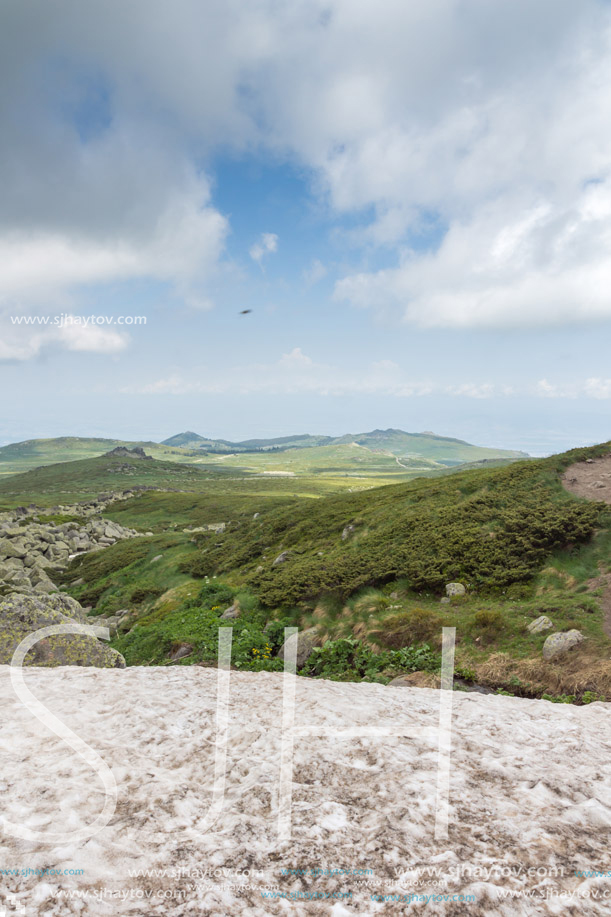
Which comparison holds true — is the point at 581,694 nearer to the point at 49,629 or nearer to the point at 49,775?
the point at 49,775

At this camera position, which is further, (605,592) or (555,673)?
(605,592)

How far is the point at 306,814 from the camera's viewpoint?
5598 millimetres

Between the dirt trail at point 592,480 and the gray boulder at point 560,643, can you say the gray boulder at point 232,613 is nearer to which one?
the gray boulder at point 560,643

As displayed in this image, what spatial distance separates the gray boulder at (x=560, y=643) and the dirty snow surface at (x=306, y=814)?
3.91 metres

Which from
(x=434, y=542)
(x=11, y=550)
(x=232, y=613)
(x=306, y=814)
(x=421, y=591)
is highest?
(x=434, y=542)

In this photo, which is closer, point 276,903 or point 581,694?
point 276,903

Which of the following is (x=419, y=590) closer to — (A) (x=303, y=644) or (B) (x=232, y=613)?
(A) (x=303, y=644)

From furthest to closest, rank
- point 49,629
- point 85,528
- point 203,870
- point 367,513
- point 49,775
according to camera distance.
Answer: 1. point 85,528
2. point 367,513
3. point 49,629
4. point 49,775
5. point 203,870

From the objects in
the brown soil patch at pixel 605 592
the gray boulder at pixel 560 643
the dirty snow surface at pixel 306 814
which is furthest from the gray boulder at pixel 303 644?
the brown soil patch at pixel 605 592

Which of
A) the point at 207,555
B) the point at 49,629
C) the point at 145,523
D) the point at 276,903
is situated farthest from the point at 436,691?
the point at 145,523

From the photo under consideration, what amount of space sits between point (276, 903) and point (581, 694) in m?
10.2

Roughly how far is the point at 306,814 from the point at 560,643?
1053 cm

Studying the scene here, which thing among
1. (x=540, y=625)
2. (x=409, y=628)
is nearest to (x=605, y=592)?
(x=540, y=625)

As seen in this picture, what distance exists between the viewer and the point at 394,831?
17.3ft
